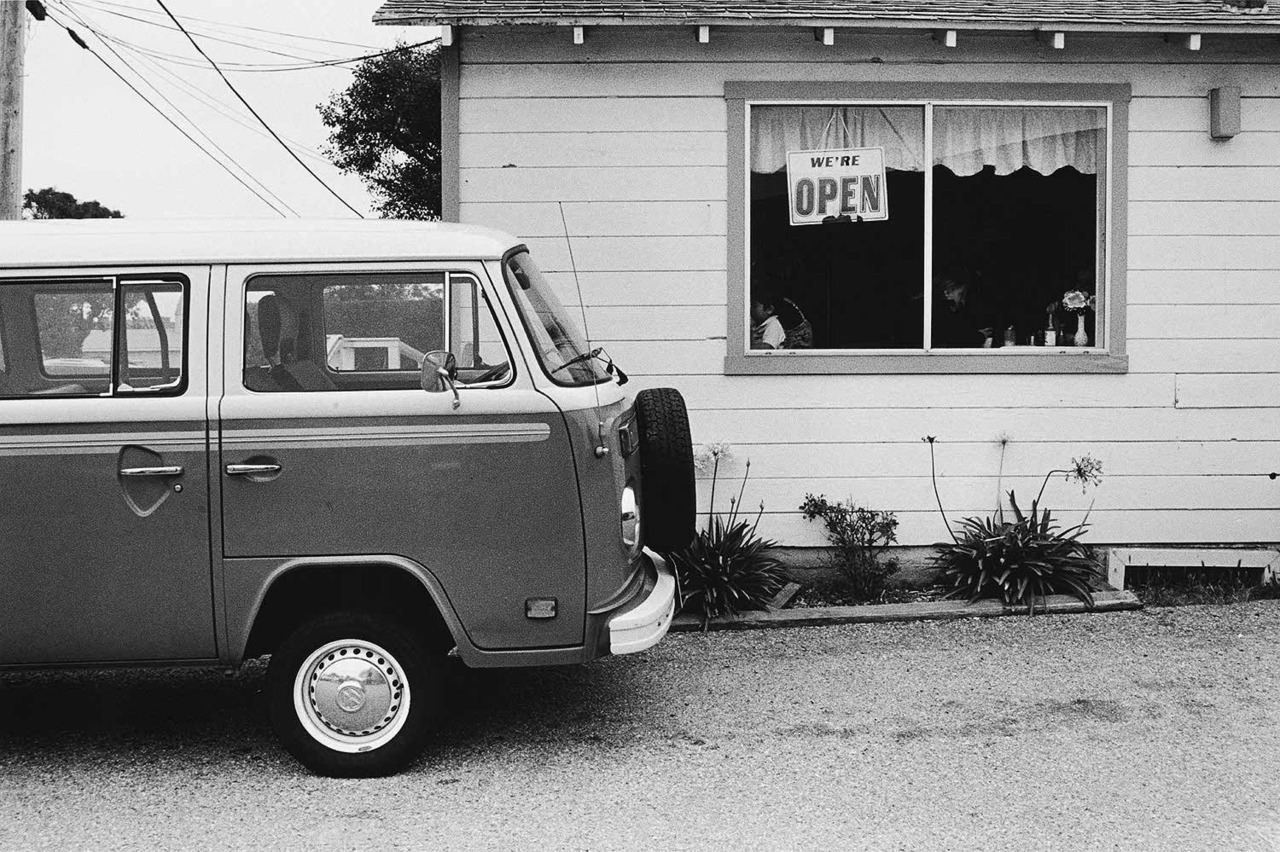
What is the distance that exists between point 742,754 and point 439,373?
1997 millimetres

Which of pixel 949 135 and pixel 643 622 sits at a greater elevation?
pixel 949 135

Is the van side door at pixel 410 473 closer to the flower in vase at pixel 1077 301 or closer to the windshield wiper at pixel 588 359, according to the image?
the windshield wiper at pixel 588 359

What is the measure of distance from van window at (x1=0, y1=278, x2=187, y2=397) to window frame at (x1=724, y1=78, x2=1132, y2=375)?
154 inches

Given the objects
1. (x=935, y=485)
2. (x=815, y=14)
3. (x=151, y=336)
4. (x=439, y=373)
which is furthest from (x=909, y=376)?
(x=151, y=336)

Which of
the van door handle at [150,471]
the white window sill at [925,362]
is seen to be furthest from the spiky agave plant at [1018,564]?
the van door handle at [150,471]

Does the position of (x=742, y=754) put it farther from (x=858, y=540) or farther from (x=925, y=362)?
(x=925, y=362)

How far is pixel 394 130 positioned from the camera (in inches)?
1195

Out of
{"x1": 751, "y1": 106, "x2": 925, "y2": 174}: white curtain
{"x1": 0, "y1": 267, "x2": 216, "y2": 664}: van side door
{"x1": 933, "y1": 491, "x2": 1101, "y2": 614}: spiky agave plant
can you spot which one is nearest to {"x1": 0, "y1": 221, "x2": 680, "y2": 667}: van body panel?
{"x1": 0, "y1": 267, "x2": 216, "y2": 664}: van side door

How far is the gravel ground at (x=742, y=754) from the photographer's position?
Answer: 488 cm

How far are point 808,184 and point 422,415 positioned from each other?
4078 mm

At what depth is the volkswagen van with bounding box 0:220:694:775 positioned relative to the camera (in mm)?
5305

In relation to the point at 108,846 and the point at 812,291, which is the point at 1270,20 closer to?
the point at 812,291

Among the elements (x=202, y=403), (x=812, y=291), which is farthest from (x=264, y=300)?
(x=812, y=291)

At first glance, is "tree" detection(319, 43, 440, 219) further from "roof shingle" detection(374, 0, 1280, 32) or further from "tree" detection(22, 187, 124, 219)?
"roof shingle" detection(374, 0, 1280, 32)
